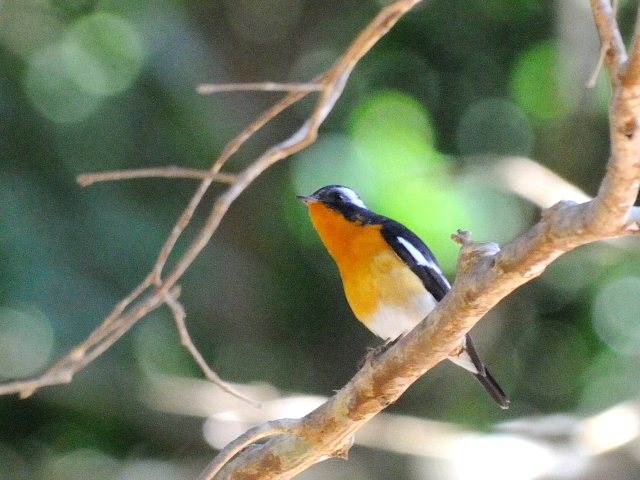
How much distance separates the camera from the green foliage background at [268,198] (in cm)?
636

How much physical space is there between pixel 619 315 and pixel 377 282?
3353mm

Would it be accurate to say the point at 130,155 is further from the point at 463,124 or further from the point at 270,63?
the point at 463,124

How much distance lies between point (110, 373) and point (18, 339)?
717 mm

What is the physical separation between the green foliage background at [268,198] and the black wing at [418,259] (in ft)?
5.21

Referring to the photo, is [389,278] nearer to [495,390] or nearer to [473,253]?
[495,390]

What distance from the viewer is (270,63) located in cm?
791

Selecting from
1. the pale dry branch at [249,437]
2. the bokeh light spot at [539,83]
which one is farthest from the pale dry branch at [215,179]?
the bokeh light spot at [539,83]

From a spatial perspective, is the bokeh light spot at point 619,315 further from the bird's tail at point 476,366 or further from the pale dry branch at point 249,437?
the pale dry branch at point 249,437

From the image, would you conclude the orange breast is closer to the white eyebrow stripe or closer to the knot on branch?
the white eyebrow stripe

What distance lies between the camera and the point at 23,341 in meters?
6.23

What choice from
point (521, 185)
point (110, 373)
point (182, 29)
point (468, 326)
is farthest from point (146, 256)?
point (468, 326)

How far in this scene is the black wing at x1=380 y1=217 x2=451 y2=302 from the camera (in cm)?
413

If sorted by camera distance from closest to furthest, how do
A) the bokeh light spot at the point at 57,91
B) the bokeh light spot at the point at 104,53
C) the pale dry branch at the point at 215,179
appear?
the pale dry branch at the point at 215,179 < the bokeh light spot at the point at 57,91 < the bokeh light spot at the point at 104,53

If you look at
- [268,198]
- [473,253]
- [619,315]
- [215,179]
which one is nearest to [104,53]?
[268,198]
